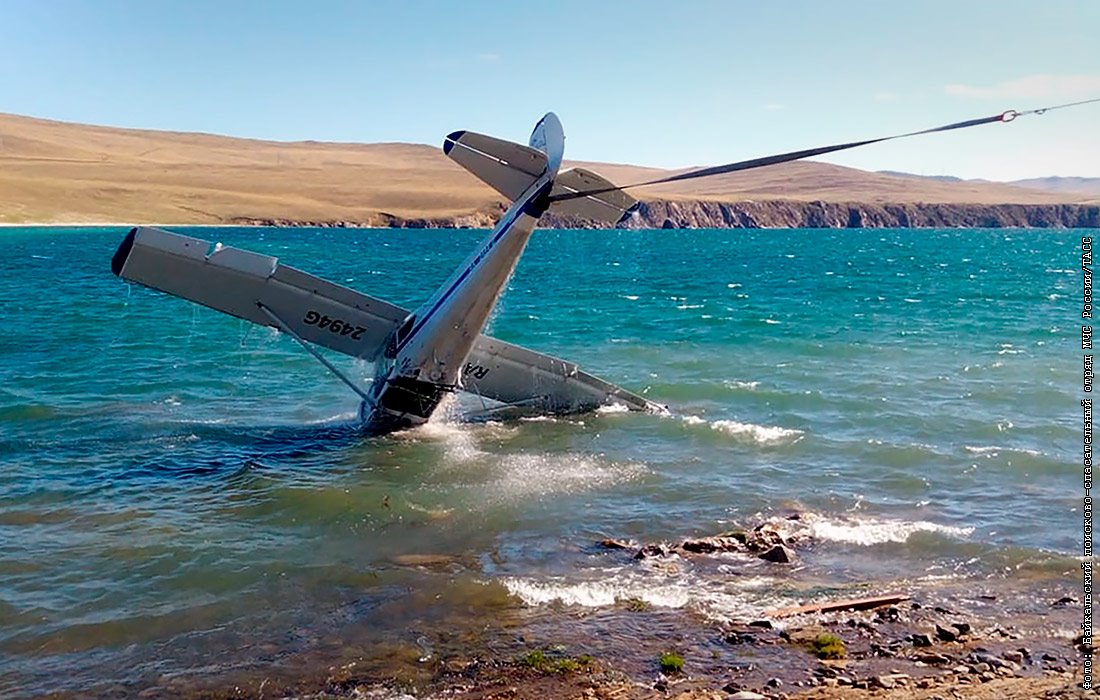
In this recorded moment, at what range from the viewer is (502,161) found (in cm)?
2262

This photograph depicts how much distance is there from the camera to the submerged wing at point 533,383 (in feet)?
86.6

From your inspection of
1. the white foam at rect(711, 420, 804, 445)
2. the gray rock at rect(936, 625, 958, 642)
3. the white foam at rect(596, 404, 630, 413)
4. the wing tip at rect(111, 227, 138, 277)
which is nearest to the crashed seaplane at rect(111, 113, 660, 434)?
the wing tip at rect(111, 227, 138, 277)

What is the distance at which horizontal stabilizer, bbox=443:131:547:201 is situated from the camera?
73.5 ft

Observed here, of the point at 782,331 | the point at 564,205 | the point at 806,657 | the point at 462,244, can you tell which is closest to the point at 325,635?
the point at 806,657

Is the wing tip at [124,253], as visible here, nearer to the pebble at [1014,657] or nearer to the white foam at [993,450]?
the pebble at [1014,657]

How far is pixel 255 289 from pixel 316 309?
155cm

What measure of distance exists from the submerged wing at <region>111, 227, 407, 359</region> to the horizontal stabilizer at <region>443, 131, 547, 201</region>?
475 centimetres

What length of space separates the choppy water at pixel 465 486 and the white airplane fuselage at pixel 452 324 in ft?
3.01

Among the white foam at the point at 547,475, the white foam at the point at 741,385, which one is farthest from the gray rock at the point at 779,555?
the white foam at the point at 741,385

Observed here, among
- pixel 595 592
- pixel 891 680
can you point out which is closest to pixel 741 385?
→ pixel 595 592

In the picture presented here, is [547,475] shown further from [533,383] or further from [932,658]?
[932,658]

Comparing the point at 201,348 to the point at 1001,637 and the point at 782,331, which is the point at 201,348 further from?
the point at 1001,637

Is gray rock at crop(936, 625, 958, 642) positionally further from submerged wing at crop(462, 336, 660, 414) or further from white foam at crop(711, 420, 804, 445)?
submerged wing at crop(462, 336, 660, 414)

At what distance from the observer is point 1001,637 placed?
12625mm
